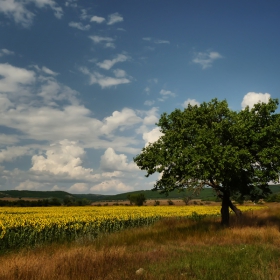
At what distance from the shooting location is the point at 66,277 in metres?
7.89

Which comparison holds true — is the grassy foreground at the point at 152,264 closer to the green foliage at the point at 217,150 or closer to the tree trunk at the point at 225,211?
the green foliage at the point at 217,150

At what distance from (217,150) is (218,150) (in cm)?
23

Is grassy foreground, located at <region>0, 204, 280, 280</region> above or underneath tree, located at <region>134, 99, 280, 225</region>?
underneath

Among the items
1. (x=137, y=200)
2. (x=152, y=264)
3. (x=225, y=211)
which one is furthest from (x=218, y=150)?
(x=137, y=200)

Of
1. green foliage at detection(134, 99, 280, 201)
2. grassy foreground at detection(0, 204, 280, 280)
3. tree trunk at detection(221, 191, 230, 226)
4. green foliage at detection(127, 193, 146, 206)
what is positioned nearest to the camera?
grassy foreground at detection(0, 204, 280, 280)

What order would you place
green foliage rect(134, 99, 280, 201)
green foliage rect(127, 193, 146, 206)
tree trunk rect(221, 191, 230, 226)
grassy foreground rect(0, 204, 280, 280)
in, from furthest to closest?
green foliage rect(127, 193, 146, 206) < tree trunk rect(221, 191, 230, 226) < green foliage rect(134, 99, 280, 201) < grassy foreground rect(0, 204, 280, 280)

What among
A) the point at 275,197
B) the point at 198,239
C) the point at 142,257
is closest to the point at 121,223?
the point at 198,239

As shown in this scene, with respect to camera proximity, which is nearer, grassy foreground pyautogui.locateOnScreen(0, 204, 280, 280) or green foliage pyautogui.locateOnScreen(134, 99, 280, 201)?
grassy foreground pyautogui.locateOnScreen(0, 204, 280, 280)

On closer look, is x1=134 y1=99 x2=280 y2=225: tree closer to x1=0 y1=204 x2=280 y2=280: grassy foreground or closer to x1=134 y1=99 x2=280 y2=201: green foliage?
x1=134 y1=99 x2=280 y2=201: green foliage

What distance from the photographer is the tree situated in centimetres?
1948

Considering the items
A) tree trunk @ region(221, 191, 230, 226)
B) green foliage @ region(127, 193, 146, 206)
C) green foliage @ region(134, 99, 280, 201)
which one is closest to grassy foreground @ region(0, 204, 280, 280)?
green foliage @ region(134, 99, 280, 201)

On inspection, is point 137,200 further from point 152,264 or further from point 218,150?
point 152,264

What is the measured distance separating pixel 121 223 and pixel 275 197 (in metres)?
101

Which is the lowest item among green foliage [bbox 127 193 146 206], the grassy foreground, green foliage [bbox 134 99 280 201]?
green foliage [bbox 127 193 146 206]
